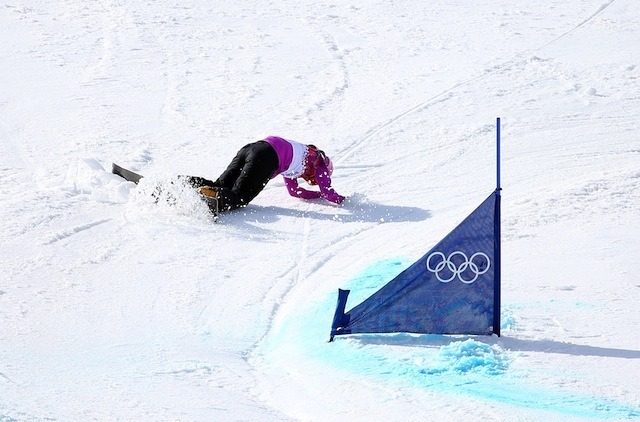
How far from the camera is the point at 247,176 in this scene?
9.13m

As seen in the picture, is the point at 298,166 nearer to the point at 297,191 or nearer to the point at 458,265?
the point at 297,191

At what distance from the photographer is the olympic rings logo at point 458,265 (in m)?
6.21

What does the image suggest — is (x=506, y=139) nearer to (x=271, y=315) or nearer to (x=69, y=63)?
(x=271, y=315)

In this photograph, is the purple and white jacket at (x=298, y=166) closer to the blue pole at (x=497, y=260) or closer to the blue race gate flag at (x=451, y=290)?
the blue race gate flag at (x=451, y=290)

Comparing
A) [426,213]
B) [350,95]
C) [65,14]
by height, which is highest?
[65,14]

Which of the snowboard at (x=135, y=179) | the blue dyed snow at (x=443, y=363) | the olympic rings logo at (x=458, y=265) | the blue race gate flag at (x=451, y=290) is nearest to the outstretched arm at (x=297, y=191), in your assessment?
the snowboard at (x=135, y=179)

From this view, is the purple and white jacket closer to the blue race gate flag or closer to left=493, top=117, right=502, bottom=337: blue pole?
the blue race gate flag

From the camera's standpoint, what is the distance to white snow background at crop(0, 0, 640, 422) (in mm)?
5855

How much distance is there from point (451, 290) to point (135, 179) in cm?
424

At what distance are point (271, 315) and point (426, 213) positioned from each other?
2577 mm

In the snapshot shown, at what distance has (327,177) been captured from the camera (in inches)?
373

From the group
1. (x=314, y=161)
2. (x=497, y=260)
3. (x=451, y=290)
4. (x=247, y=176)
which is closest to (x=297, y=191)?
(x=314, y=161)

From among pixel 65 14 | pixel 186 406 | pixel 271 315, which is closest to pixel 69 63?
pixel 65 14

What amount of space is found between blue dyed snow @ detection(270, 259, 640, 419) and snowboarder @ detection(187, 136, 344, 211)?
233 centimetres
